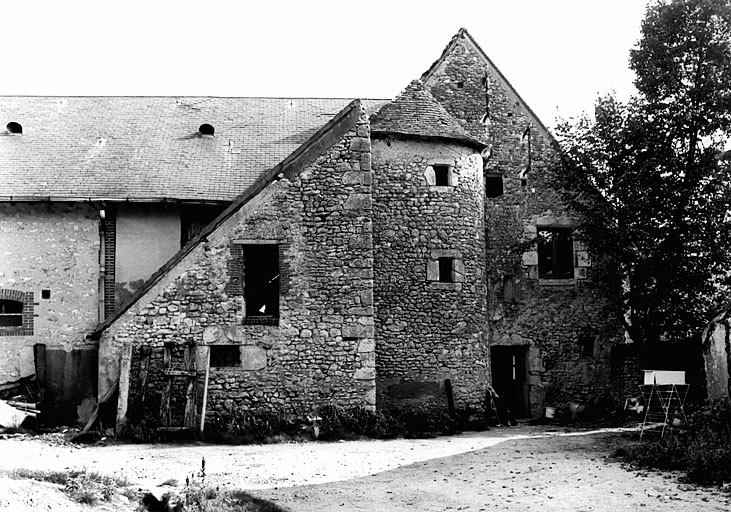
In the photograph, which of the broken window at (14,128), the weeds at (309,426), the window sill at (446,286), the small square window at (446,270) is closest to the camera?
the weeds at (309,426)

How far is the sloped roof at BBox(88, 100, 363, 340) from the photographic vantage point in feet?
52.4

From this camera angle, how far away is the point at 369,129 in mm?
17094

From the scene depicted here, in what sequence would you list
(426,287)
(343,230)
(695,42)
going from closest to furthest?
(343,230), (426,287), (695,42)

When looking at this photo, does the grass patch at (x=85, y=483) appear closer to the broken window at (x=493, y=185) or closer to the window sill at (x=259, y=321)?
the window sill at (x=259, y=321)

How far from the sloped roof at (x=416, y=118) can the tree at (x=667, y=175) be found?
10.7 ft

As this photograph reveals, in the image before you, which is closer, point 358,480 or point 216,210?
point 358,480

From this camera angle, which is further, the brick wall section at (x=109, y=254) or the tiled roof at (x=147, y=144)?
the tiled roof at (x=147, y=144)

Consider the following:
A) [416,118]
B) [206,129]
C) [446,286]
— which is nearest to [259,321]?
[446,286]

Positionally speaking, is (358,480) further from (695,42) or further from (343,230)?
(695,42)

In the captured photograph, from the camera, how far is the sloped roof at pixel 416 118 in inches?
710

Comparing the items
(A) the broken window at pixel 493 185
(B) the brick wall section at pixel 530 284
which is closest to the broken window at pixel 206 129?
(B) the brick wall section at pixel 530 284

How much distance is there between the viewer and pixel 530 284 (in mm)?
20406

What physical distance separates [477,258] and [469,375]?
263cm

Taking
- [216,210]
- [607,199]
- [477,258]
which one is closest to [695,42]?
[607,199]
